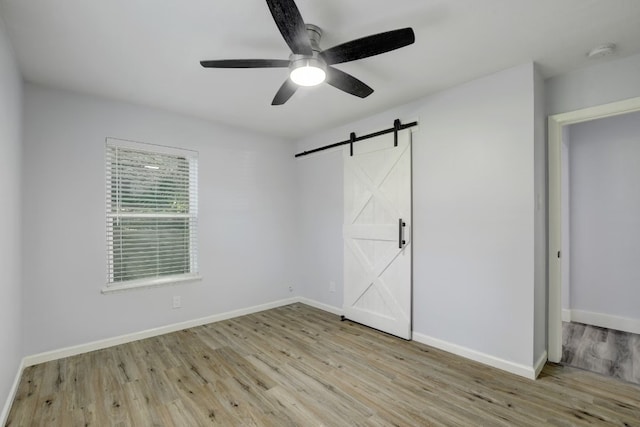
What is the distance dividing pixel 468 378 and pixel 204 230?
126 inches

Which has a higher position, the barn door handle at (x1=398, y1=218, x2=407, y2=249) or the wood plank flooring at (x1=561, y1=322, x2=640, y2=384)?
the barn door handle at (x1=398, y1=218, x2=407, y2=249)

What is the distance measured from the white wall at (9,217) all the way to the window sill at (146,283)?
68 cm

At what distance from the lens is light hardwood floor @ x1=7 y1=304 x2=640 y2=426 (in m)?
2.01

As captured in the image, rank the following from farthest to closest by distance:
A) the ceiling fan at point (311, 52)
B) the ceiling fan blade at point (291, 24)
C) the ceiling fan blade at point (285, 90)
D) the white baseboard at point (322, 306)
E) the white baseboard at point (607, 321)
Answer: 1. the white baseboard at point (322, 306)
2. the white baseboard at point (607, 321)
3. the ceiling fan blade at point (285, 90)
4. the ceiling fan at point (311, 52)
5. the ceiling fan blade at point (291, 24)

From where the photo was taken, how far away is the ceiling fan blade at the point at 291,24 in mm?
1426

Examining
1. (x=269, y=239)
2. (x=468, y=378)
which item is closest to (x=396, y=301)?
(x=468, y=378)

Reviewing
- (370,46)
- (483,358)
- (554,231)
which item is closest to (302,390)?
(483,358)

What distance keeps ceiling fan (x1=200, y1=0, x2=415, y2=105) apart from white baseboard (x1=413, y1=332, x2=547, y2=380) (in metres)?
2.47

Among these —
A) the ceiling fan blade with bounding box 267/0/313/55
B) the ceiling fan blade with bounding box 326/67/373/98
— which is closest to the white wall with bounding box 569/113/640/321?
the ceiling fan blade with bounding box 326/67/373/98

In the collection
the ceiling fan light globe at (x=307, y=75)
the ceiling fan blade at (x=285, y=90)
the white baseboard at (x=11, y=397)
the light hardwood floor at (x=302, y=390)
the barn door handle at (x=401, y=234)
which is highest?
the ceiling fan blade at (x=285, y=90)

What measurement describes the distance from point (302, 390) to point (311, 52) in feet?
7.84

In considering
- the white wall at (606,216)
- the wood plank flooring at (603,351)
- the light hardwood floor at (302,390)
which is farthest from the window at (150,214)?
the white wall at (606,216)

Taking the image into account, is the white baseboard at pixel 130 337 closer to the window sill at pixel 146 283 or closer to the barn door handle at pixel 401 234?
the window sill at pixel 146 283

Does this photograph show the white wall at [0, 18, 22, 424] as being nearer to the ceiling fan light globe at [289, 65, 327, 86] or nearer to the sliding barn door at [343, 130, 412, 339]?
the ceiling fan light globe at [289, 65, 327, 86]
